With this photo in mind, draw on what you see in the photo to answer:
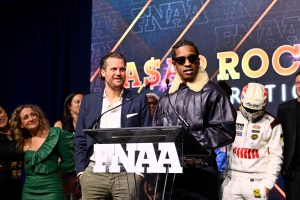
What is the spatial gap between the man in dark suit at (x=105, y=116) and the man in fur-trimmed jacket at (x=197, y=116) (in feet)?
1.08

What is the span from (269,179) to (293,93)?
1.40 meters

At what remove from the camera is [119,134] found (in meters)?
2.01

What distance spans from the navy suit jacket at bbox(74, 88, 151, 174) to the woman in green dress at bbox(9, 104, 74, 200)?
0.89 meters

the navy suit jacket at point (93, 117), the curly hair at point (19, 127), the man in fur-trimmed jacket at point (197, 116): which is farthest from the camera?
the curly hair at point (19, 127)

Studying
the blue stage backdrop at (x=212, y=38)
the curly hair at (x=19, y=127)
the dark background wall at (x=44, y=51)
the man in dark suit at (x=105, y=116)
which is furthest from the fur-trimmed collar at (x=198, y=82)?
the dark background wall at (x=44, y=51)

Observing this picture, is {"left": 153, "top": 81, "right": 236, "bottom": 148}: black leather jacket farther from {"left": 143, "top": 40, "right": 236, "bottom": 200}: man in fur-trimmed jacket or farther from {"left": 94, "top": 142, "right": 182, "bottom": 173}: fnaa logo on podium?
{"left": 94, "top": 142, "right": 182, "bottom": 173}: fnaa logo on podium

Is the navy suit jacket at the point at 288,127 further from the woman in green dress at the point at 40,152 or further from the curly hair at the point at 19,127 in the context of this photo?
the curly hair at the point at 19,127

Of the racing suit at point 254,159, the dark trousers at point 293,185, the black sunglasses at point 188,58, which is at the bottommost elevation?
the dark trousers at point 293,185

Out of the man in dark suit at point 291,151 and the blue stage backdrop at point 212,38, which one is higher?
the blue stage backdrop at point 212,38

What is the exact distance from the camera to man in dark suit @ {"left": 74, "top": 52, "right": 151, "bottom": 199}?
2643mm

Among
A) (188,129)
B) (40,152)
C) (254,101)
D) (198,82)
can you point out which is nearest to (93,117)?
(198,82)

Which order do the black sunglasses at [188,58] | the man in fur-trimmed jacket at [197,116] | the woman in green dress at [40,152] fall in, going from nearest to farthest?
the man in fur-trimmed jacket at [197,116], the black sunglasses at [188,58], the woman in green dress at [40,152]

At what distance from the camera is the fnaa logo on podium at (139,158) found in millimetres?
1927

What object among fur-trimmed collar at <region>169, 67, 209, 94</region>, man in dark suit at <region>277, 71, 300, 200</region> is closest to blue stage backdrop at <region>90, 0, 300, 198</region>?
man in dark suit at <region>277, 71, 300, 200</region>
